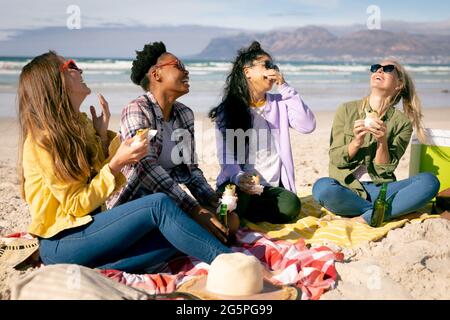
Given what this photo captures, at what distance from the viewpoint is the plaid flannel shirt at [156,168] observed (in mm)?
3918

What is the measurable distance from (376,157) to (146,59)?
2.08 m

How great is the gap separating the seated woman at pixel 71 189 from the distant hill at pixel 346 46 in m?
48.9

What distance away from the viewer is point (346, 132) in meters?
4.88

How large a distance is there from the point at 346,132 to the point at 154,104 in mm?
1727

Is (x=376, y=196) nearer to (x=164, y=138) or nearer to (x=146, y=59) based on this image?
(x=164, y=138)

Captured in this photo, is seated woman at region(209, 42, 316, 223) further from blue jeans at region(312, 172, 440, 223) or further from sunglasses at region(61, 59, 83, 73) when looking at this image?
sunglasses at region(61, 59, 83, 73)

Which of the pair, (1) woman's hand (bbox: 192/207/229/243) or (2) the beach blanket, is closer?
(2) the beach blanket

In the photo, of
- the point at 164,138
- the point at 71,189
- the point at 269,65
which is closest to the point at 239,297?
the point at 71,189

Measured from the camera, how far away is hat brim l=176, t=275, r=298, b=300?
10.1ft

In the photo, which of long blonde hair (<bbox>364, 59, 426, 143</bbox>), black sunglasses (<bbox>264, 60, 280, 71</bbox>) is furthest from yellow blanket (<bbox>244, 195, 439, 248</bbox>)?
black sunglasses (<bbox>264, 60, 280, 71</bbox>)

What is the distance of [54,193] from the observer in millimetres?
3199

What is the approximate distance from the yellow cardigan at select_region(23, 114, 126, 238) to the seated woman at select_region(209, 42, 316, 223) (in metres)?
1.62

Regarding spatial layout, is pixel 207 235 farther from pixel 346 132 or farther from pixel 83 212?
pixel 346 132
